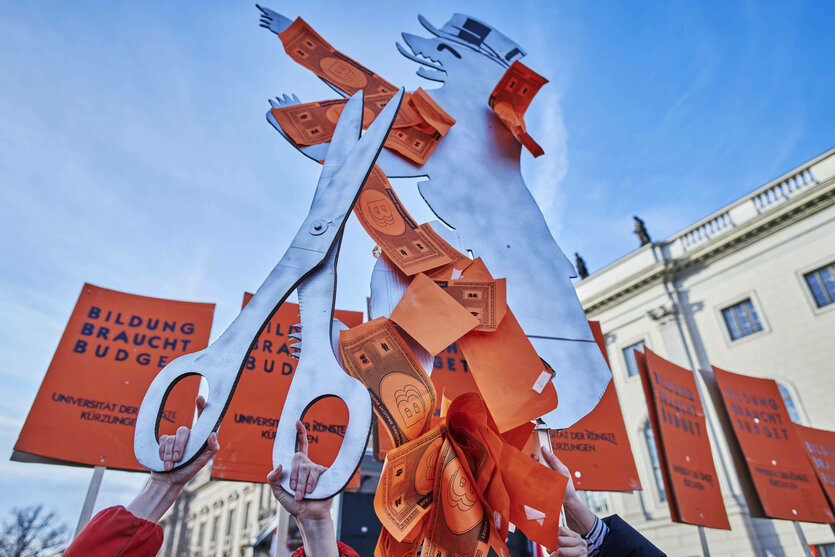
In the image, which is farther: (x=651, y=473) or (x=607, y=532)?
(x=651, y=473)

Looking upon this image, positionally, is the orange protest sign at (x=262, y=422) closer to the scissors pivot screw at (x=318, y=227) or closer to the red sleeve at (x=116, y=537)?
the scissors pivot screw at (x=318, y=227)

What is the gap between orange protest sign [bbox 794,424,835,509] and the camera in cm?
382

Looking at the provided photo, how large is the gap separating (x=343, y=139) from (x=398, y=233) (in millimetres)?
307

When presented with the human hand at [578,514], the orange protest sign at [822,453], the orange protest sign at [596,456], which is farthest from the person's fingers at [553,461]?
the orange protest sign at [822,453]

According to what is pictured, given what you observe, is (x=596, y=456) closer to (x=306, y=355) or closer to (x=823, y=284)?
(x=306, y=355)

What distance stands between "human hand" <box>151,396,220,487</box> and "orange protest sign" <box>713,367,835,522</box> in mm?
3801

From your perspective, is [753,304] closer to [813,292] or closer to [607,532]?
[813,292]

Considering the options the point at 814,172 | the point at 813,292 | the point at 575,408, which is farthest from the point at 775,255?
the point at 575,408

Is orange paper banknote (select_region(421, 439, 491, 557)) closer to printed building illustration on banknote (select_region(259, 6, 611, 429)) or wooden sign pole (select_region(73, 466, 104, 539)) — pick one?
printed building illustration on banknote (select_region(259, 6, 611, 429))

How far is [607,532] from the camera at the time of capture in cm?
113

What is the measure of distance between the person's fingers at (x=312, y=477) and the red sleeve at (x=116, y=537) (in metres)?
0.27

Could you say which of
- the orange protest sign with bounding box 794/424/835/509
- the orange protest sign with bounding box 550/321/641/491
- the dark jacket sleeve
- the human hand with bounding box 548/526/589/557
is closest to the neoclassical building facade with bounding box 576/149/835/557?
the orange protest sign with bounding box 794/424/835/509

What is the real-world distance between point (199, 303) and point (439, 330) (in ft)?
6.75

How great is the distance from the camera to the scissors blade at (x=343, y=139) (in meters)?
1.32
